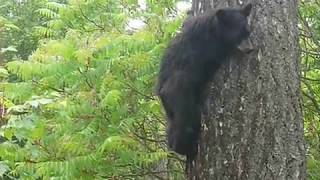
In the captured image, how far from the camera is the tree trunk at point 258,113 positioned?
270 centimetres

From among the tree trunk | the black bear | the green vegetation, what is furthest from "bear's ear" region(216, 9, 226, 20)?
the green vegetation

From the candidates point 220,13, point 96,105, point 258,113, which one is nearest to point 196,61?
point 220,13

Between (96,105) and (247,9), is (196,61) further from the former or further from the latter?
(96,105)

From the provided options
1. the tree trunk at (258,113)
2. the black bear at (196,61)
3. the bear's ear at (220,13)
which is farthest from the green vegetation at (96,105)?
the bear's ear at (220,13)

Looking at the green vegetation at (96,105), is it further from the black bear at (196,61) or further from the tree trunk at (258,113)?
the tree trunk at (258,113)

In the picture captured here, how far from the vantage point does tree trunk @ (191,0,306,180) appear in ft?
8.84

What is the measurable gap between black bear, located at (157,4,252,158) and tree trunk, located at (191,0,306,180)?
0.21 ft

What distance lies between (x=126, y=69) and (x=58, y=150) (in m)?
0.83

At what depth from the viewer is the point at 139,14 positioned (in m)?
4.78

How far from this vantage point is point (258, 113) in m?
2.71

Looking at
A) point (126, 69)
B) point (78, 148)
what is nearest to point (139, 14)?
point (126, 69)

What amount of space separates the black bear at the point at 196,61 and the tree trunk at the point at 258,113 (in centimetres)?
6

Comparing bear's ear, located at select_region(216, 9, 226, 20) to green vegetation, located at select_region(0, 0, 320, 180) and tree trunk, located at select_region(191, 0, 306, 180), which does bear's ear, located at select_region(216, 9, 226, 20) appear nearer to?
tree trunk, located at select_region(191, 0, 306, 180)

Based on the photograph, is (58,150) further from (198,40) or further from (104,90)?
(198,40)
